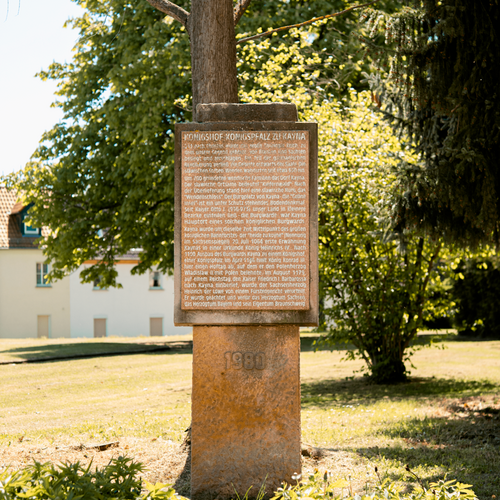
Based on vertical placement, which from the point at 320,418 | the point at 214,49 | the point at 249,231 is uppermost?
the point at 214,49

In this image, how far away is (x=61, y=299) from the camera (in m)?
36.4

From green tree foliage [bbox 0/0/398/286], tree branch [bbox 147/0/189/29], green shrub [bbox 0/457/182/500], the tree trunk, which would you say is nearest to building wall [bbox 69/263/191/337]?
green tree foliage [bbox 0/0/398/286]

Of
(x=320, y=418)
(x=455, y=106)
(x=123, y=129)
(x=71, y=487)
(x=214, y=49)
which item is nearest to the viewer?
(x=71, y=487)

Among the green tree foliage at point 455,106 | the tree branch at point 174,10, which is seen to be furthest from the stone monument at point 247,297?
the green tree foliage at point 455,106

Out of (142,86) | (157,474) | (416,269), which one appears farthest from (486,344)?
(157,474)

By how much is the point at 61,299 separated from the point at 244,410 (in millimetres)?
33243

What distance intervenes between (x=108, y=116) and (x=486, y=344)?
1469cm

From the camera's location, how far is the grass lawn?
5895mm

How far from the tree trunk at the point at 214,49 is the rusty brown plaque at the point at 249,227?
1.65m

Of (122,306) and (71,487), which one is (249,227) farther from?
(122,306)

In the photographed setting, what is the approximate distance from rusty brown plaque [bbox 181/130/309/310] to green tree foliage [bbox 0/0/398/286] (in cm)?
1285

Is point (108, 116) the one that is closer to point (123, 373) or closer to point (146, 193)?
point (146, 193)

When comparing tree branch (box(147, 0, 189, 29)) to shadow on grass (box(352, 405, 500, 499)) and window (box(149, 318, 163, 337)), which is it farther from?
window (box(149, 318, 163, 337))

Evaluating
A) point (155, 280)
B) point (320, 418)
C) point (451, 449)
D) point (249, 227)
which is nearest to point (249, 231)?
point (249, 227)
